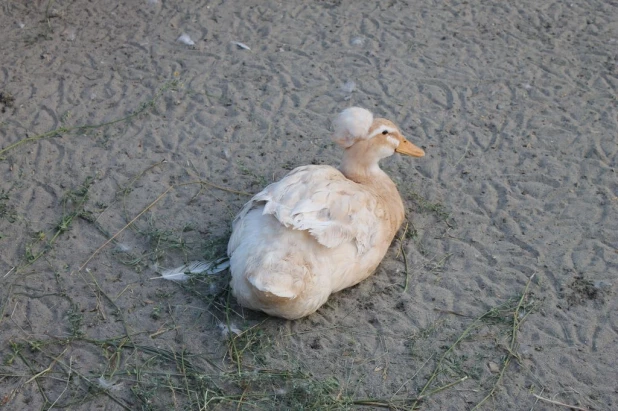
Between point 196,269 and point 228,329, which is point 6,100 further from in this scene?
point 228,329

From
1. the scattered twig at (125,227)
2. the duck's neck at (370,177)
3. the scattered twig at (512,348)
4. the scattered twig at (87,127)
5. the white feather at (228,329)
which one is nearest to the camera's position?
the scattered twig at (512,348)

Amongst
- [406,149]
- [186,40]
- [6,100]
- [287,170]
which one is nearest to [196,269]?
[287,170]

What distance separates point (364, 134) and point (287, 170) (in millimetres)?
1064

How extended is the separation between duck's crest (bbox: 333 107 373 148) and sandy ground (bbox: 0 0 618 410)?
0.88m

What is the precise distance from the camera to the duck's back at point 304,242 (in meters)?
4.46

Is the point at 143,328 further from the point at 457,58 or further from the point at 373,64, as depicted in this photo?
the point at 457,58

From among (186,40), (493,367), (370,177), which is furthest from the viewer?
(186,40)

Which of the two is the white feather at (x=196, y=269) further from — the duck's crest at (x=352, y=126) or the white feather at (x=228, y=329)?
the duck's crest at (x=352, y=126)

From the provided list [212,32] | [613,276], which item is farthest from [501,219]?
[212,32]

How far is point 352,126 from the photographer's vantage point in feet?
17.5

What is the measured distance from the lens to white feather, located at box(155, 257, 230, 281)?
5.18 m

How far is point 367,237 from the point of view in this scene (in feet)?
16.2

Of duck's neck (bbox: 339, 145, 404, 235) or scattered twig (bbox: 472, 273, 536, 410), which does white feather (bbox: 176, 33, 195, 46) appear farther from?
scattered twig (bbox: 472, 273, 536, 410)

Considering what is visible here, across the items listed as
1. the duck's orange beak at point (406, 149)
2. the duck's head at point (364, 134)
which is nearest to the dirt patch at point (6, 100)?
the duck's head at point (364, 134)
